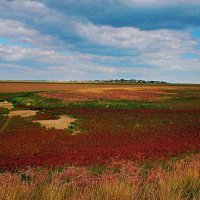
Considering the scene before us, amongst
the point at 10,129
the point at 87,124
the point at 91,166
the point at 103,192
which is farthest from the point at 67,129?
the point at 103,192

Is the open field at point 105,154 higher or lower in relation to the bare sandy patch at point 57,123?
higher

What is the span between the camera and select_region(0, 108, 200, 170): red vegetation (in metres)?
17.2

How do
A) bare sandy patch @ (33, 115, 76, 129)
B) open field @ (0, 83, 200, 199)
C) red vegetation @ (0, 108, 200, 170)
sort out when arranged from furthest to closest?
bare sandy patch @ (33, 115, 76, 129)
red vegetation @ (0, 108, 200, 170)
open field @ (0, 83, 200, 199)

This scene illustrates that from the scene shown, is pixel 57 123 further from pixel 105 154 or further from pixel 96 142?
pixel 105 154

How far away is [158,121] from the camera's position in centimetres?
3284

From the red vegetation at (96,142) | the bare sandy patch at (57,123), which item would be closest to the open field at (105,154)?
the red vegetation at (96,142)

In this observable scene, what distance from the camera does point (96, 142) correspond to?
22094 mm

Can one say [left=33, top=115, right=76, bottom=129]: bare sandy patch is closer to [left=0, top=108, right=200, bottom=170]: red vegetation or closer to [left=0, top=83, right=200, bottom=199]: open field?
[left=0, top=83, right=200, bottom=199]: open field

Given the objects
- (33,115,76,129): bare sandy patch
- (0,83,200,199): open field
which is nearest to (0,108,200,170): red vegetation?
(0,83,200,199): open field

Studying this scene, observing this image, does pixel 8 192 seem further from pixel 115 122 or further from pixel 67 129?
pixel 115 122

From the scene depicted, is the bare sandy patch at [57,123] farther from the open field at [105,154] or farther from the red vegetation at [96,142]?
the red vegetation at [96,142]

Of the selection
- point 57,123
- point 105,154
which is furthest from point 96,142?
point 57,123

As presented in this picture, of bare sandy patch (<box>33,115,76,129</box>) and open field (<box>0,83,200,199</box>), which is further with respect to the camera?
bare sandy patch (<box>33,115,76,129</box>)

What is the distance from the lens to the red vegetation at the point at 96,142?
56.6 ft
